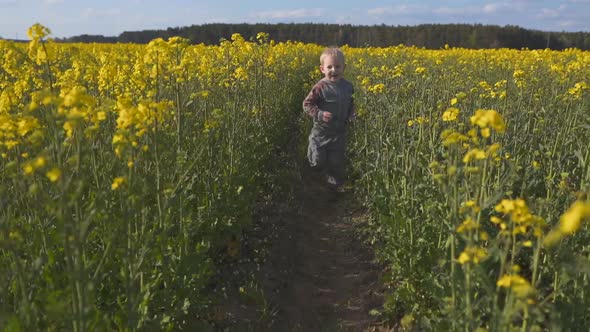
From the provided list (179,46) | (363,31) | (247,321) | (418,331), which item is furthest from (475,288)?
(363,31)

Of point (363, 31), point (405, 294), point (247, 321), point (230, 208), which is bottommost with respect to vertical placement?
point (247, 321)

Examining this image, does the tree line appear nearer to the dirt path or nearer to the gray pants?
the gray pants

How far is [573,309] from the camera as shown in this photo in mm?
2469

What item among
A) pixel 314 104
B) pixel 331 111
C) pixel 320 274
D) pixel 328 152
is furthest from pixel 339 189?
pixel 320 274

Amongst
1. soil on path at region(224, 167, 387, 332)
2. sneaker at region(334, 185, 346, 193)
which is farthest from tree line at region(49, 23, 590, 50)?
soil on path at region(224, 167, 387, 332)

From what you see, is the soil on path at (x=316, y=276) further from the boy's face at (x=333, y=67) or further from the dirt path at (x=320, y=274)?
the boy's face at (x=333, y=67)

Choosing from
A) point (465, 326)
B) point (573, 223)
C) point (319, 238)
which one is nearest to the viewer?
point (573, 223)

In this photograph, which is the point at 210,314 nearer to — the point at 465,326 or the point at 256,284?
the point at 256,284

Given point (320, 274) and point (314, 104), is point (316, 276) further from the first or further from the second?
point (314, 104)

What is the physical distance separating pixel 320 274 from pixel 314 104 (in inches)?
99.7

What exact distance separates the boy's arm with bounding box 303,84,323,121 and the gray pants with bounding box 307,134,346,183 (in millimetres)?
363

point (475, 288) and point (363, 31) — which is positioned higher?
point (363, 31)

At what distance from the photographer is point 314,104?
6270 millimetres

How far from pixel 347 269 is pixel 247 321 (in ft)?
4.09
